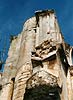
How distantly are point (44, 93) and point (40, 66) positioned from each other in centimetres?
58

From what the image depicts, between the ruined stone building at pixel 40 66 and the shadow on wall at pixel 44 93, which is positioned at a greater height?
the ruined stone building at pixel 40 66

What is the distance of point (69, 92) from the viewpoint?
5.15 meters

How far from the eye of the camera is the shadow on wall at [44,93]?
4.40 meters

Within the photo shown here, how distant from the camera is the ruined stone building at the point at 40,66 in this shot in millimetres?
4488

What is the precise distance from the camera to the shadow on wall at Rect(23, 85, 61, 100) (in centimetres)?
440

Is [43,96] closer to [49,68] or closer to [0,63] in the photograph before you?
[49,68]

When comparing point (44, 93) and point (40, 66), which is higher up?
point (40, 66)

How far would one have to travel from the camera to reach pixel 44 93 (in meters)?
4.42

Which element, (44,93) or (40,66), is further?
(40,66)

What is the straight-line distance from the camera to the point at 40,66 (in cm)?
488

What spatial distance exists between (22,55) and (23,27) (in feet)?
4.25

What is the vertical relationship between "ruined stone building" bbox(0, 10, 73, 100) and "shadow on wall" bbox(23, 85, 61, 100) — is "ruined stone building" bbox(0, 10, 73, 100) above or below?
→ above

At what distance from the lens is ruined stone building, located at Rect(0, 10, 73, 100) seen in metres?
4.49

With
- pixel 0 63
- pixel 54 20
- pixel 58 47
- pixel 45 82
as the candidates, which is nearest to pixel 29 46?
pixel 54 20
